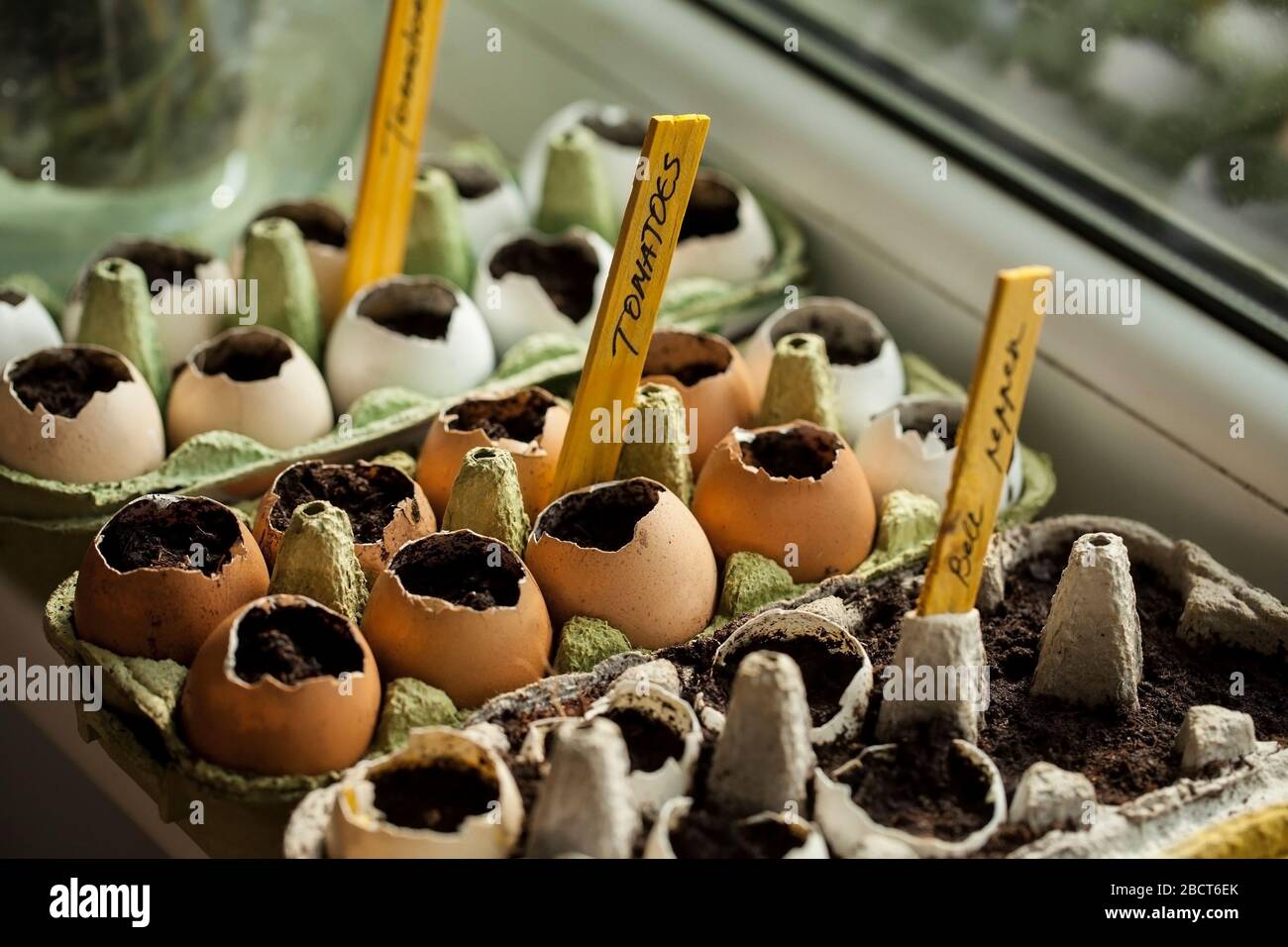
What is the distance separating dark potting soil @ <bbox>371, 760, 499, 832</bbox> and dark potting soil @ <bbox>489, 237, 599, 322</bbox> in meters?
0.79

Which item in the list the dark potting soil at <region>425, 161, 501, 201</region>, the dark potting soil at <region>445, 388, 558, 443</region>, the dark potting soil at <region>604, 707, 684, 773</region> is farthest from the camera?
the dark potting soil at <region>425, 161, 501, 201</region>

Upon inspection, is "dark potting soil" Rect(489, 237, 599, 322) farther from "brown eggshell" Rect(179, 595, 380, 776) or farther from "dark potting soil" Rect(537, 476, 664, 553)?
"brown eggshell" Rect(179, 595, 380, 776)

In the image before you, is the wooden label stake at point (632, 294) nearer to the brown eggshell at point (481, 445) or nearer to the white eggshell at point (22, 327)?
the brown eggshell at point (481, 445)

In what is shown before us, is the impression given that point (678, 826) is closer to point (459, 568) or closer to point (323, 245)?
point (459, 568)

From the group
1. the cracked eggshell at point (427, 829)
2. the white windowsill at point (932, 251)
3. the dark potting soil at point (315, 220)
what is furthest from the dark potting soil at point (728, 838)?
the dark potting soil at point (315, 220)

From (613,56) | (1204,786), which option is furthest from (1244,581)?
(613,56)

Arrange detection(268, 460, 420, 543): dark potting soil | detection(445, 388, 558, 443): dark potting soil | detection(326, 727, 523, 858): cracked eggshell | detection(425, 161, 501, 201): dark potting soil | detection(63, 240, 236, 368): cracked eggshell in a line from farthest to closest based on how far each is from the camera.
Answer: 1. detection(425, 161, 501, 201): dark potting soil
2. detection(63, 240, 236, 368): cracked eggshell
3. detection(445, 388, 558, 443): dark potting soil
4. detection(268, 460, 420, 543): dark potting soil
5. detection(326, 727, 523, 858): cracked eggshell

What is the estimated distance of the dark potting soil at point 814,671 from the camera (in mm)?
1147

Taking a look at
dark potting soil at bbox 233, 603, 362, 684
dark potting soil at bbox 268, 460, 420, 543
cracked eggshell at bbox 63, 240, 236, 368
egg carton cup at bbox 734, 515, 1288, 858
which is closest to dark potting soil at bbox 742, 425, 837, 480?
egg carton cup at bbox 734, 515, 1288, 858

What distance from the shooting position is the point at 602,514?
1297 mm

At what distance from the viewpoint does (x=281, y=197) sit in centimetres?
198

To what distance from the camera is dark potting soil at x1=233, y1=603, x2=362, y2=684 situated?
110 centimetres

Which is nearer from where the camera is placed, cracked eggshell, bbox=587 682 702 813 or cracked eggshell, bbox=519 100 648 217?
cracked eggshell, bbox=587 682 702 813

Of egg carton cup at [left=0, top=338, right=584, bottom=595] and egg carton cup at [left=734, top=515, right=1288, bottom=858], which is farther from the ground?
egg carton cup at [left=0, top=338, right=584, bottom=595]
